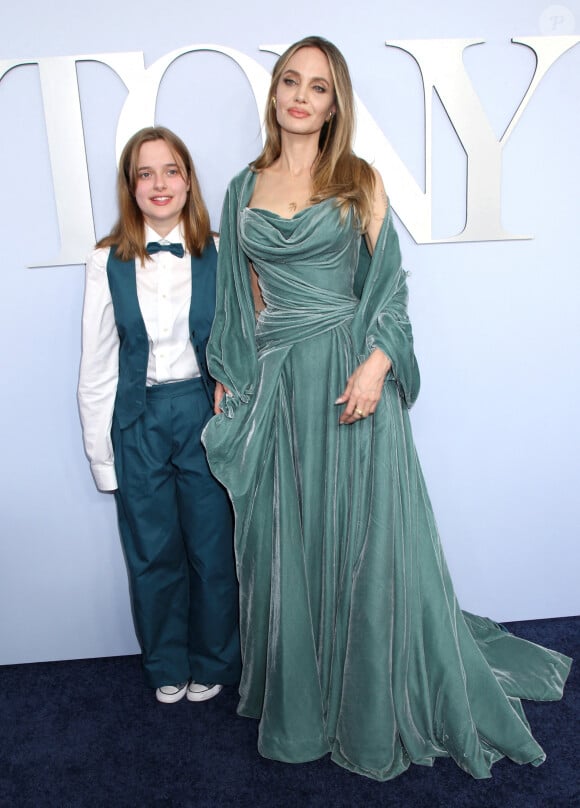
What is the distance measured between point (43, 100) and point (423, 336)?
4.13ft

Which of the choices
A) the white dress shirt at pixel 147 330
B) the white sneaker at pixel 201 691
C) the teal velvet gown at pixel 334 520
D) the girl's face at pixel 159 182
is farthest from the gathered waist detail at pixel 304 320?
the white sneaker at pixel 201 691

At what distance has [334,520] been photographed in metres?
1.74

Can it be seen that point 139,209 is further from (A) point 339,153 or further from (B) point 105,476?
(B) point 105,476

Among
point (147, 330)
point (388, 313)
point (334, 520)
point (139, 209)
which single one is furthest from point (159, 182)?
point (334, 520)

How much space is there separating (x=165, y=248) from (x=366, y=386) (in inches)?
26.3

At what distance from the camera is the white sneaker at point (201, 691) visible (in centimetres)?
208

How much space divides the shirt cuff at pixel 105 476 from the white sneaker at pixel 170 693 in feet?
2.06

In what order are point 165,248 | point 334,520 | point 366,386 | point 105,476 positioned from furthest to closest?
point 105,476
point 165,248
point 334,520
point 366,386

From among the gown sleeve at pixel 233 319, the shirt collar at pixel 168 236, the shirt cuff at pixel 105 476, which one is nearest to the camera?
the gown sleeve at pixel 233 319

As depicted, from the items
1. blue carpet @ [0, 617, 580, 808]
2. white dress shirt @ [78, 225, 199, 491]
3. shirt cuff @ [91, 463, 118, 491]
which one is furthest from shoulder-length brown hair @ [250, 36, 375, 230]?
blue carpet @ [0, 617, 580, 808]

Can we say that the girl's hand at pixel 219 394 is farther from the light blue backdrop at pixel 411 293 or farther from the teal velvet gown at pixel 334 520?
the light blue backdrop at pixel 411 293

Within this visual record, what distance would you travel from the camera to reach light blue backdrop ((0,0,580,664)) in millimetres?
1920

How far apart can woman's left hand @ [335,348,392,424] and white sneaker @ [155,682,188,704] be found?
1.05 m

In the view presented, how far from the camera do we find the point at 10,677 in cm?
227
